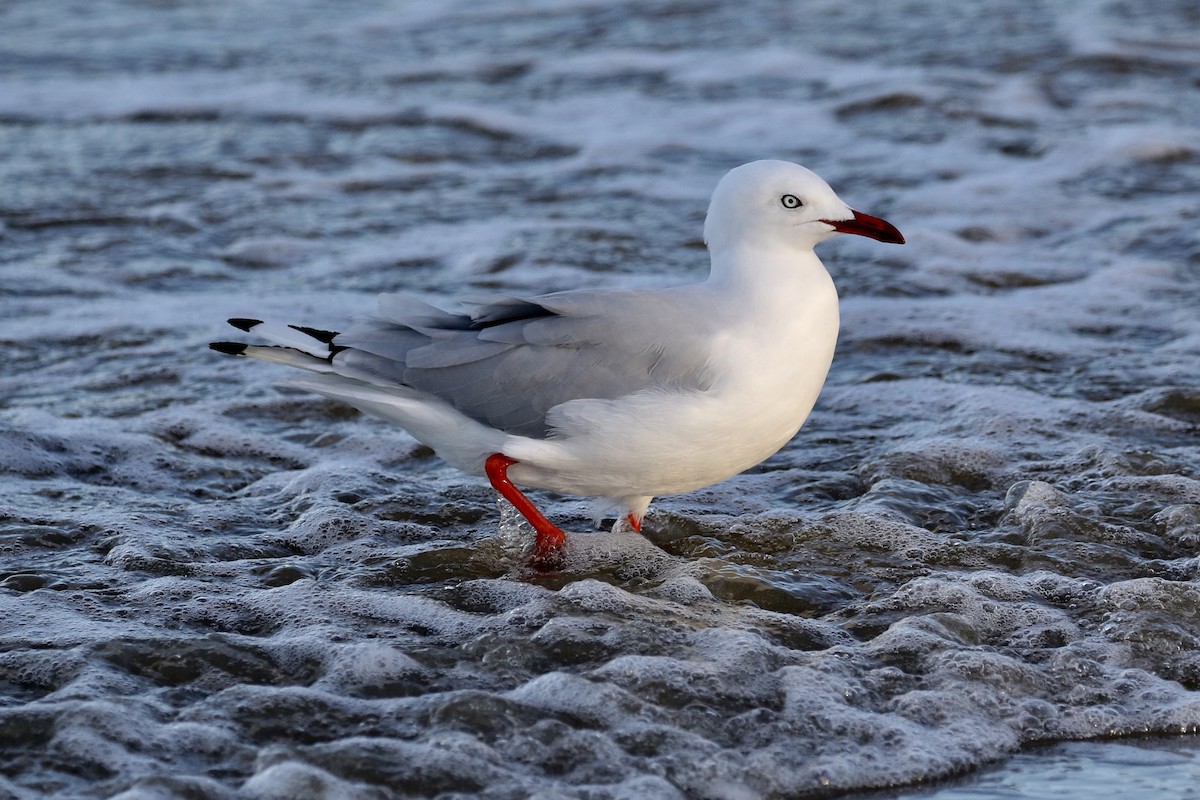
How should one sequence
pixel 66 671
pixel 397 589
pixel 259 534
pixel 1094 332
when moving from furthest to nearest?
pixel 1094 332
pixel 259 534
pixel 397 589
pixel 66 671

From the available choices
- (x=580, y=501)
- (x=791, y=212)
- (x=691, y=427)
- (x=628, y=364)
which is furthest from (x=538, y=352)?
(x=580, y=501)

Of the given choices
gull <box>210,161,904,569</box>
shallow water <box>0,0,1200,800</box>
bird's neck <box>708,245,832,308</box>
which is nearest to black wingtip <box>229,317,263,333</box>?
gull <box>210,161,904,569</box>

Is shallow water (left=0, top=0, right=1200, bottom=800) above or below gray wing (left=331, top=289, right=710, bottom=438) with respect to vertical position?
below

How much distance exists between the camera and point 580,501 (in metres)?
5.58

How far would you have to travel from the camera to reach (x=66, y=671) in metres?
3.98

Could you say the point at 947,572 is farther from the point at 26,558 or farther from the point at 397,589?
the point at 26,558

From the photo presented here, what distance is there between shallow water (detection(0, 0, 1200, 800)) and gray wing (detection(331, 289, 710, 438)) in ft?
1.81

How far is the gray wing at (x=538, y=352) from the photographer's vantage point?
4.54m

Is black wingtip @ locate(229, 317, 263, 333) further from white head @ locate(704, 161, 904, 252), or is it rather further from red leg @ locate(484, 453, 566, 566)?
white head @ locate(704, 161, 904, 252)

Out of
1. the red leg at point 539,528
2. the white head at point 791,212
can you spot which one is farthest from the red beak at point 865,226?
the red leg at point 539,528

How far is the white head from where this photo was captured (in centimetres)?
471

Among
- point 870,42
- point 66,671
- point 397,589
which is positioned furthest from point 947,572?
point 870,42

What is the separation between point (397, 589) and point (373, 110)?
734cm

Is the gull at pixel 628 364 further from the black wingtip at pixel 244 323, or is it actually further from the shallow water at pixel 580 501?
the shallow water at pixel 580 501
